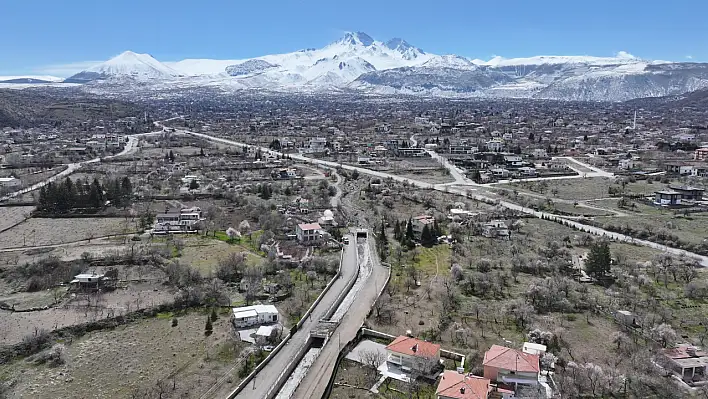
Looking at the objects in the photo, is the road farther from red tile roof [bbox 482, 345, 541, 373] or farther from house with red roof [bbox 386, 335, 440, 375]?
house with red roof [bbox 386, 335, 440, 375]

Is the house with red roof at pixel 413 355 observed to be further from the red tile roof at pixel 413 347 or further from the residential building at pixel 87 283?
the residential building at pixel 87 283

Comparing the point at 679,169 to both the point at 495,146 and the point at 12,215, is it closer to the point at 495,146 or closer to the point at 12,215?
the point at 495,146

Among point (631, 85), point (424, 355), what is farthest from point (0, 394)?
point (631, 85)

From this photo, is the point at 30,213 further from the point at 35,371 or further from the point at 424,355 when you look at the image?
the point at 424,355

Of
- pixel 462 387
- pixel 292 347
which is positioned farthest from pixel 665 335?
pixel 292 347

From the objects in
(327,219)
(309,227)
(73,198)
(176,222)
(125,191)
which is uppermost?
(73,198)

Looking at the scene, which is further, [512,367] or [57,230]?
[57,230]
